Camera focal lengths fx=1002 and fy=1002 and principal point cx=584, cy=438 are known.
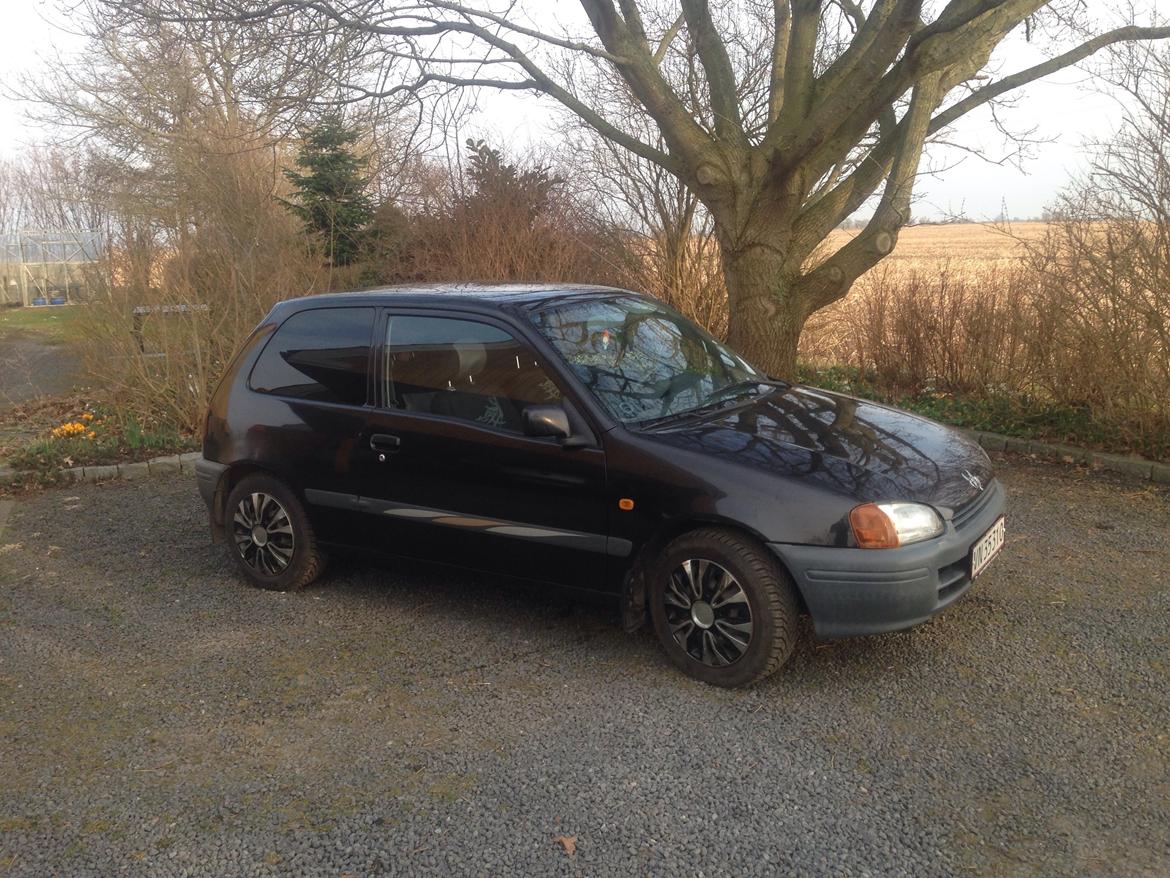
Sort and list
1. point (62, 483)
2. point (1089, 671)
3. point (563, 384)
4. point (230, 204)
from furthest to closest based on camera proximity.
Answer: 1. point (230, 204)
2. point (62, 483)
3. point (563, 384)
4. point (1089, 671)

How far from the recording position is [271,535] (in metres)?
5.75

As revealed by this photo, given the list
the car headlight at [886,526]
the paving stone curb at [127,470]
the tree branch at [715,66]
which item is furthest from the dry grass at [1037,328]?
the paving stone curb at [127,470]

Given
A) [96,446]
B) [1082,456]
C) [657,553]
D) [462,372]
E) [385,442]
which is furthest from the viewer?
[96,446]

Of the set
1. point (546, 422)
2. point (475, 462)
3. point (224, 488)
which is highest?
point (546, 422)

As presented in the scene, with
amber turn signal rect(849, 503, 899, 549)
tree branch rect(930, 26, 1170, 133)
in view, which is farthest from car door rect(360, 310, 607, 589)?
tree branch rect(930, 26, 1170, 133)

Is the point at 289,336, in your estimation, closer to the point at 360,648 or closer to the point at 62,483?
the point at 360,648

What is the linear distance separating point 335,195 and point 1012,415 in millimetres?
12566

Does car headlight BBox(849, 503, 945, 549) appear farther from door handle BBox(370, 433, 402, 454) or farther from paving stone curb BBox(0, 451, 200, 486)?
paving stone curb BBox(0, 451, 200, 486)

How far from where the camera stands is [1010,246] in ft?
29.8

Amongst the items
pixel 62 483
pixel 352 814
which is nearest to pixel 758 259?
pixel 62 483

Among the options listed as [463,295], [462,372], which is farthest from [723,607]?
[463,295]

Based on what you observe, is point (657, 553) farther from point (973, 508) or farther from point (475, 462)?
point (973, 508)

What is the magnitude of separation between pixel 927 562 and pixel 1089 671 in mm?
1017

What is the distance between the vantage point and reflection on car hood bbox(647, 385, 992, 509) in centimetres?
428
